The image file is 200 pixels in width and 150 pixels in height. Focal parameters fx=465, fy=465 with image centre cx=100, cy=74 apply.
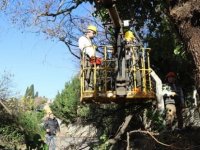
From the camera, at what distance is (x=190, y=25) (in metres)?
5.39

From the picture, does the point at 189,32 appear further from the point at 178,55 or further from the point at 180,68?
the point at 180,68

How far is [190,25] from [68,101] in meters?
34.1

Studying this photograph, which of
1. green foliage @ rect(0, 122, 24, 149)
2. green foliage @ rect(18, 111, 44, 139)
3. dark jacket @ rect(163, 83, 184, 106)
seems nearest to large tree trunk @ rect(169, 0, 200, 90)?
dark jacket @ rect(163, 83, 184, 106)

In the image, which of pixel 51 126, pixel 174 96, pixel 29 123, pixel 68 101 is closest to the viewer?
pixel 174 96

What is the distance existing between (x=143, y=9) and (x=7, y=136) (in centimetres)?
1099

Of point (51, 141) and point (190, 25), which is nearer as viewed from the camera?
point (190, 25)

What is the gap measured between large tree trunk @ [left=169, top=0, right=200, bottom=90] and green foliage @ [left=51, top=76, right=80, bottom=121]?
32.4 metres

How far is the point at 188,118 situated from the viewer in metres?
14.2

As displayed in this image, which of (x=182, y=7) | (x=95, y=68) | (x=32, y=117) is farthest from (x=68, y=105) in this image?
(x=182, y=7)

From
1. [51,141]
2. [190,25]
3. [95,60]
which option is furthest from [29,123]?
[190,25]

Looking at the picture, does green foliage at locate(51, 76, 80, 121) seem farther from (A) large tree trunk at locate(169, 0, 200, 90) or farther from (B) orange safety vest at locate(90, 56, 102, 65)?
(A) large tree trunk at locate(169, 0, 200, 90)

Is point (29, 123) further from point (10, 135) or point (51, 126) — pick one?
point (51, 126)

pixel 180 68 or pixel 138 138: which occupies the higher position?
pixel 180 68

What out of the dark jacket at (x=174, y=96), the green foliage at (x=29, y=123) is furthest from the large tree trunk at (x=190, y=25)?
the green foliage at (x=29, y=123)
